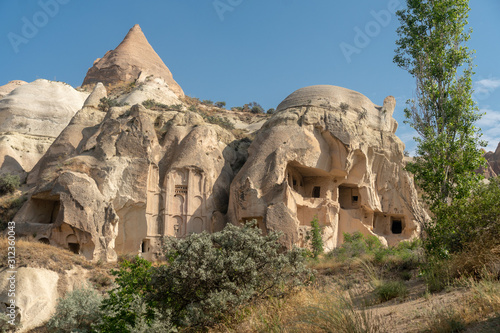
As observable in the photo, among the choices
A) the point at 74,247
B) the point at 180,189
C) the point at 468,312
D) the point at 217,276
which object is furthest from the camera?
the point at 180,189

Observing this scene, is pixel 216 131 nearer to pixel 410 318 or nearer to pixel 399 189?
pixel 399 189

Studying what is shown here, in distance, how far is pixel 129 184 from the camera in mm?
23625

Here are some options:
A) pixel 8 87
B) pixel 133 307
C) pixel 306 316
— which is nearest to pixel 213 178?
pixel 133 307

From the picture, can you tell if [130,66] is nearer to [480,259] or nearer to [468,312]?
[480,259]

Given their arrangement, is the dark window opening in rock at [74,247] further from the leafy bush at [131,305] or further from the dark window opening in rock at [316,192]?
the dark window opening in rock at [316,192]

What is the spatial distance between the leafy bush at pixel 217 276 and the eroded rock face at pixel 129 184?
1184cm

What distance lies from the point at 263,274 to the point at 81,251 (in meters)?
13.0

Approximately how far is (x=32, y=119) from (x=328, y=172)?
23790 mm

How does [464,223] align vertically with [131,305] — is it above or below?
above

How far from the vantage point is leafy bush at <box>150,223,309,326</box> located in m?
9.03

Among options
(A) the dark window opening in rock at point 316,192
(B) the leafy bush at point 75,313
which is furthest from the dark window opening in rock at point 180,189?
(B) the leafy bush at point 75,313

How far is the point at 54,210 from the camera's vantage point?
23.7 m

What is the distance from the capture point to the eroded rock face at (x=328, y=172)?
77.9 feet

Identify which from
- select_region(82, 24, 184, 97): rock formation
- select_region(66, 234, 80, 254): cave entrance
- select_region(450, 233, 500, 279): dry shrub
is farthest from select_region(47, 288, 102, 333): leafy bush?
select_region(82, 24, 184, 97): rock formation
